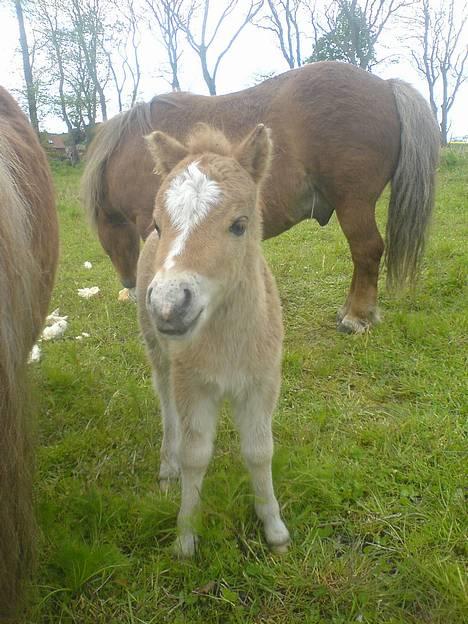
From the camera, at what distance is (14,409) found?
132 centimetres

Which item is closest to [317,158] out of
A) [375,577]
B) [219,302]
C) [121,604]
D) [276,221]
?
[276,221]

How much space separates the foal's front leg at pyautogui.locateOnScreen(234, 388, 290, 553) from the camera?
189 centimetres

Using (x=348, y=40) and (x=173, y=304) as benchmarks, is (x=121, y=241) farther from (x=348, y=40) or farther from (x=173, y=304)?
(x=348, y=40)

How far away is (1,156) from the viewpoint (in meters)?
1.68

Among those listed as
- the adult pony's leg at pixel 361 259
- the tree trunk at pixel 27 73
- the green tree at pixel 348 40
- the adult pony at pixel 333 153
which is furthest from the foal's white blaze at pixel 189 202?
the green tree at pixel 348 40

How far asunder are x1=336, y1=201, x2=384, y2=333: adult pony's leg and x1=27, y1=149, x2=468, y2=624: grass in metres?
0.17

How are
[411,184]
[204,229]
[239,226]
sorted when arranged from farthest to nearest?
[411,184] → [239,226] → [204,229]

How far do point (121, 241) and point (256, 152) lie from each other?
302 centimetres

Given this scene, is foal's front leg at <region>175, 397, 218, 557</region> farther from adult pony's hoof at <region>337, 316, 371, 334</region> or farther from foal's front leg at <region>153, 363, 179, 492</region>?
adult pony's hoof at <region>337, 316, 371, 334</region>

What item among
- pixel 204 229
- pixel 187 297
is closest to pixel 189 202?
pixel 204 229

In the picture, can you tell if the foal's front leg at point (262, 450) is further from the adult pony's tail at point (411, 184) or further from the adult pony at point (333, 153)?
the adult pony's tail at point (411, 184)

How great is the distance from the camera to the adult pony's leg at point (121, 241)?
4488 mm

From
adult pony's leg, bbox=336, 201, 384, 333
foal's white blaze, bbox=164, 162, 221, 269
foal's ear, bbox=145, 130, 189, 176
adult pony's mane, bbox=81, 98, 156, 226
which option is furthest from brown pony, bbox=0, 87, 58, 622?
adult pony's leg, bbox=336, 201, 384, 333

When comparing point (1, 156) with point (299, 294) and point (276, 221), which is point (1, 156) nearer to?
point (276, 221)
